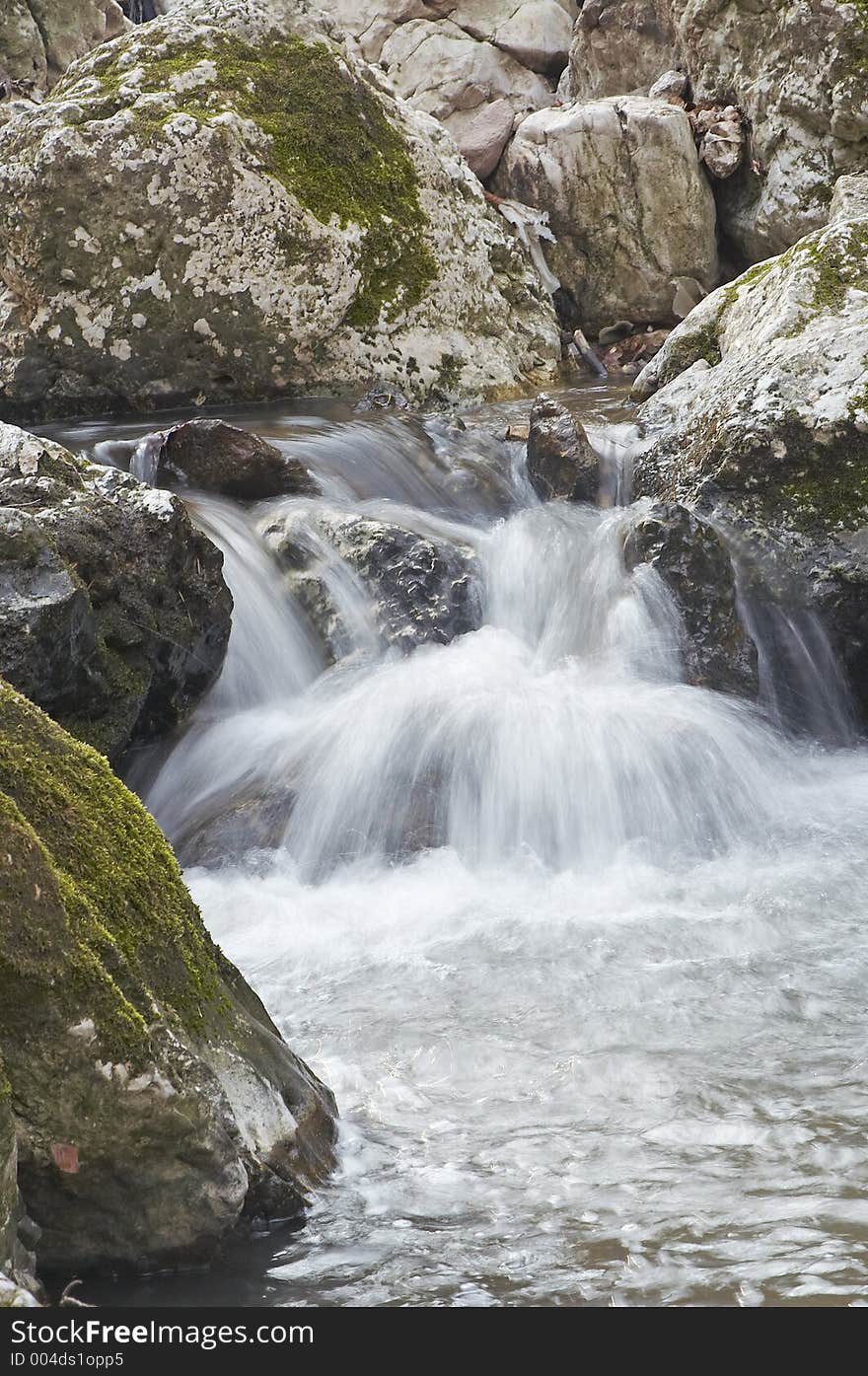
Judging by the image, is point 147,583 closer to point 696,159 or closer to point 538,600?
point 538,600

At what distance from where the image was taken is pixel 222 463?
7660mm

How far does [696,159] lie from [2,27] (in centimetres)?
1345

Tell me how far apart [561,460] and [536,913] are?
13.2 ft

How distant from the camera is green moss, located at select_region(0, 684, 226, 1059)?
96.3 inches

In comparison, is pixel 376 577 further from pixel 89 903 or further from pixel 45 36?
pixel 45 36

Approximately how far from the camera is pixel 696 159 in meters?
12.8

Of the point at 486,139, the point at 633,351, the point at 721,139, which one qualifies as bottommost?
the point at 633,351

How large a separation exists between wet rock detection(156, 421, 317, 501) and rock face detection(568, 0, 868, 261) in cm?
708

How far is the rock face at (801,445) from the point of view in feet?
21.7

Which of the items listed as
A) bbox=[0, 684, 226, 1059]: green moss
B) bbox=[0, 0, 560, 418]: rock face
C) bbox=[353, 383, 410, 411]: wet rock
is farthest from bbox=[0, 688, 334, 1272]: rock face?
bbox=[0, 0, 560, 418]: rock face

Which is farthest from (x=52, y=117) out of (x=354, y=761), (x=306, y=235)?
(x=354, y=761)

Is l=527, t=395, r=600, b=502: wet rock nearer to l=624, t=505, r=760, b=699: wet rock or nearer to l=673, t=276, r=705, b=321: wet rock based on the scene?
l=624, t=505, r=760, b=699: wet rock

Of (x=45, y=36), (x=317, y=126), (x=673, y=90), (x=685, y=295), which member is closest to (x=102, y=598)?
(x=317, y=126)

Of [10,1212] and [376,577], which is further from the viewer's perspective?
[376,577]
